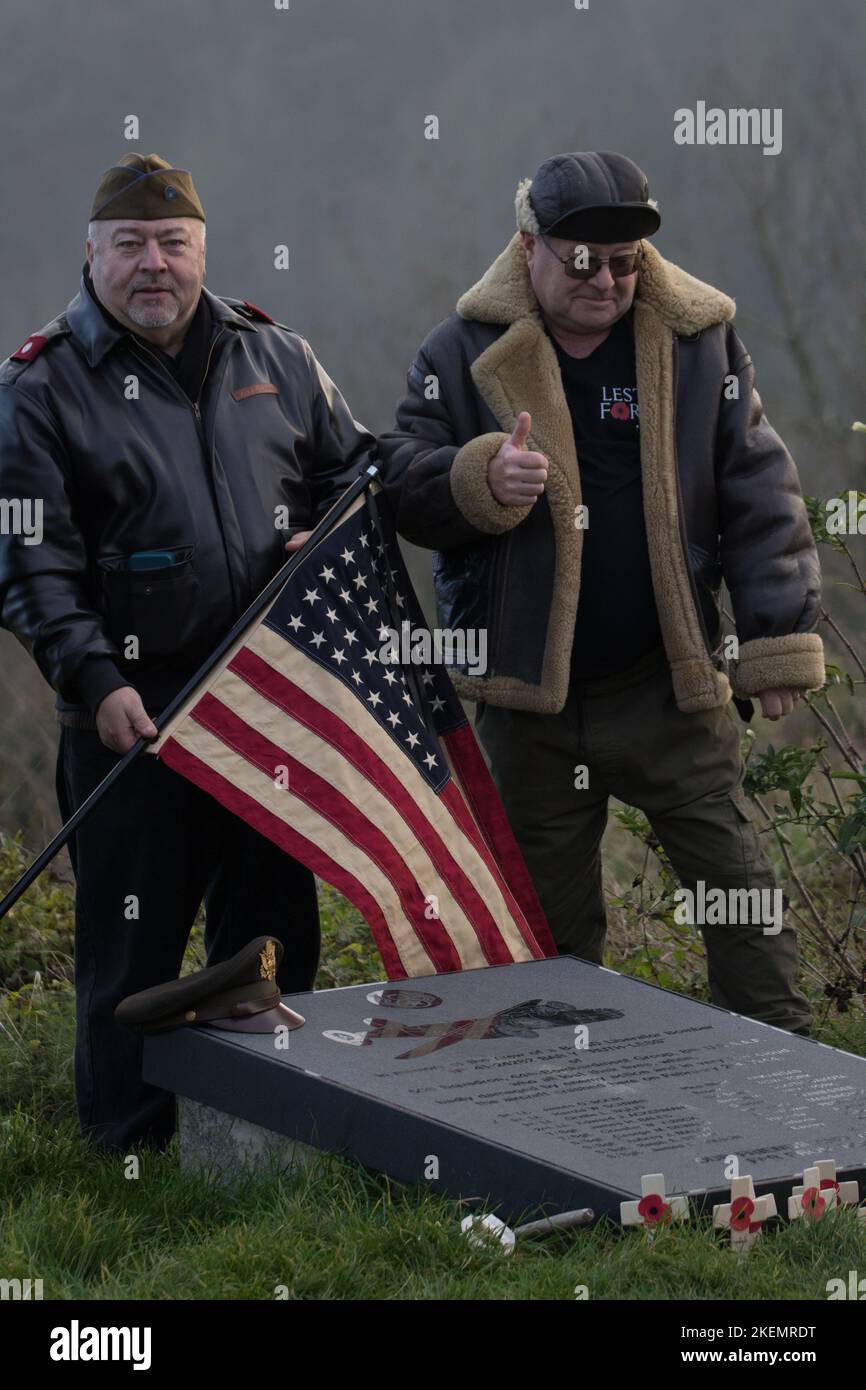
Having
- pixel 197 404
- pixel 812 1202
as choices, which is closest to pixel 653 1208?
pixel 812 1202

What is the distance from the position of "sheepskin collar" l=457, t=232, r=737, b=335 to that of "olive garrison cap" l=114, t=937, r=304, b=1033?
170cm

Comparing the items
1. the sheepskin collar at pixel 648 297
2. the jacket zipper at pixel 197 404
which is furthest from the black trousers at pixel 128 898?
the sheepskin collar at pixel 648 297

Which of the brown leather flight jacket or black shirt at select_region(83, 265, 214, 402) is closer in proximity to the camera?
black shirt at select_region(83, 265, 214, 402)

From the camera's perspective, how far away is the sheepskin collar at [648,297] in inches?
189

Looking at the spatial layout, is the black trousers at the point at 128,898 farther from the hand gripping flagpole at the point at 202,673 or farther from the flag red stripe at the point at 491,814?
the flag red stripe at the point at 491,814

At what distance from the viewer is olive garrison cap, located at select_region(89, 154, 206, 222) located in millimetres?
4473

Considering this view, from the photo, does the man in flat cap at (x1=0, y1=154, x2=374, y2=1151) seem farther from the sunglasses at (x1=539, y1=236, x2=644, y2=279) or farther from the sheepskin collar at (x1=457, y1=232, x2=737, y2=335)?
the sunglasses at (x1=539, y1=236, x2=644, y2=279)

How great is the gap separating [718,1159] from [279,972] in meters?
1.53

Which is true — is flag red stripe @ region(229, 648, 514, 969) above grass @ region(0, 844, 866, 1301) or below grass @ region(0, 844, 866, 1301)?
above

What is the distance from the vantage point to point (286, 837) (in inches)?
181

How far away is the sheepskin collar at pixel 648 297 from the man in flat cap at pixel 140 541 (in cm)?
50

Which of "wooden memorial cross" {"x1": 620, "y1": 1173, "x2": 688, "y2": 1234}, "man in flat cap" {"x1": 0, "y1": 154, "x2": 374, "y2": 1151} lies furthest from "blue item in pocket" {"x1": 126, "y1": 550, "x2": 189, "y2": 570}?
"wooden memorial cross" {"x1": 620, "y1": 1173, "x2": 688, "y2": 1234}

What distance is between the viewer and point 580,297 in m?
4.72

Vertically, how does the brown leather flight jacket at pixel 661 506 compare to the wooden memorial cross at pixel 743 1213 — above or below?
above
